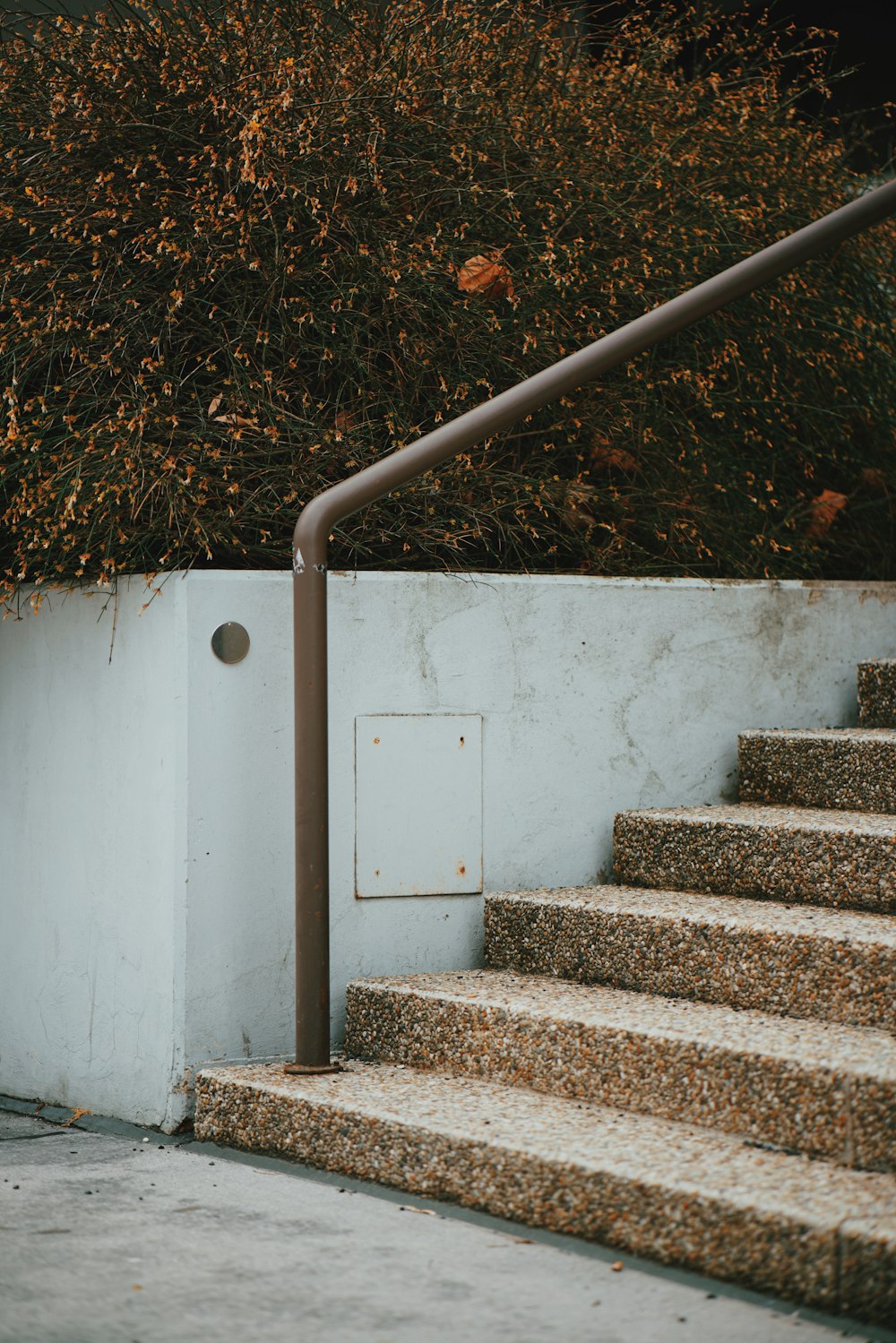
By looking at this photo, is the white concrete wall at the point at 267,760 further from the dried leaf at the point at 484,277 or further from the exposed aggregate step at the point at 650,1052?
the dried leaf at the point at 484,277

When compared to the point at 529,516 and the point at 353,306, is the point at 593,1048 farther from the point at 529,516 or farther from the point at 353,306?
the point at 353,306

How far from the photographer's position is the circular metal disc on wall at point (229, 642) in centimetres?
299

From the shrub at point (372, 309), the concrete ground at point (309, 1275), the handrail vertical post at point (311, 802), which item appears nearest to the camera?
the concrete ground at point (309, 1275)

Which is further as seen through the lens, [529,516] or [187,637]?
[529,516]

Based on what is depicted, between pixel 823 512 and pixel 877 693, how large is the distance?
2.30ft

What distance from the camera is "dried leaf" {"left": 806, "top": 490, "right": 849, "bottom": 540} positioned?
404 cm

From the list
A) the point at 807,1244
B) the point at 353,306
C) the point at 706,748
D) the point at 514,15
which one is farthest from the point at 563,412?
the point at 807,1244

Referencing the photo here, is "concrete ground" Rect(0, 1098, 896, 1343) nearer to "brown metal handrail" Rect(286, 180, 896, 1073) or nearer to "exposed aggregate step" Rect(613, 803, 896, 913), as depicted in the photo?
"brown metal handrail" Rect(286, 180, 896, 1073)

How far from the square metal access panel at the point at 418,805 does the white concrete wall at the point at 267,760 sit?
0.10 ft

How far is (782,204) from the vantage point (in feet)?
13.5

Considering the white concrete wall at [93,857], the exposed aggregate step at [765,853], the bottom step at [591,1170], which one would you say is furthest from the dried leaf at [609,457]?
→ the bottom step at [591,1170]

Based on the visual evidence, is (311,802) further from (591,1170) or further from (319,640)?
(591,1170)

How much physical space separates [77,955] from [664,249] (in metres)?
2.39

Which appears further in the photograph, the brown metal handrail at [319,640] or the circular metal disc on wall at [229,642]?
the circular metal disc on wall at [229,642]
